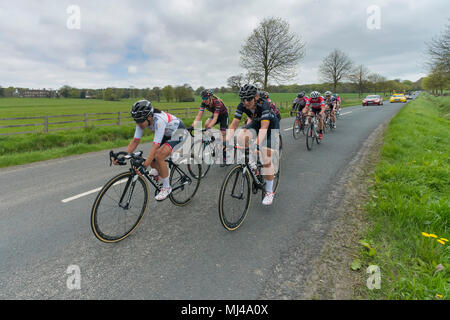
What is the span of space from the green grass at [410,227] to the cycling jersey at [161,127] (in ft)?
10.1

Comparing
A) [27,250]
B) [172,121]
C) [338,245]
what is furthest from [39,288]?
[338,245]

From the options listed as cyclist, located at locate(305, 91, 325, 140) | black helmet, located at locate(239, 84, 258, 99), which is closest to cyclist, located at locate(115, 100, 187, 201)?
black helmet, located at locate(239, 84, 258, 99)

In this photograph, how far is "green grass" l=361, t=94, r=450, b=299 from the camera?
89.0 inches

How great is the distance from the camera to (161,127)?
3.53 m

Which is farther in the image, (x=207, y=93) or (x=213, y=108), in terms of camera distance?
(x=213, y=108)

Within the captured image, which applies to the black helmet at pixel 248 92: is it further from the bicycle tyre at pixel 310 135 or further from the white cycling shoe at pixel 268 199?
the bicycle tyre at pixel 310 135

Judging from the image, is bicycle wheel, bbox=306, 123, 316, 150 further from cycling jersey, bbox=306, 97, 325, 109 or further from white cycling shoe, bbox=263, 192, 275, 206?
white cycling shoe, bbox=263, 192, 275, 206

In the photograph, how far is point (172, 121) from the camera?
404cm

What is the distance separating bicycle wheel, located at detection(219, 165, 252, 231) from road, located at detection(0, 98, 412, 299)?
0.16m

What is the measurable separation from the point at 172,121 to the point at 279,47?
26072mm

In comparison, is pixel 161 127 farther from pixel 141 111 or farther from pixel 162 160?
pixel 162 160

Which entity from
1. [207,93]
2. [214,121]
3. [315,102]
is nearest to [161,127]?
[214,121]

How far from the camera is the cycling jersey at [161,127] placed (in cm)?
352

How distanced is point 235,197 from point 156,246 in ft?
4.19
